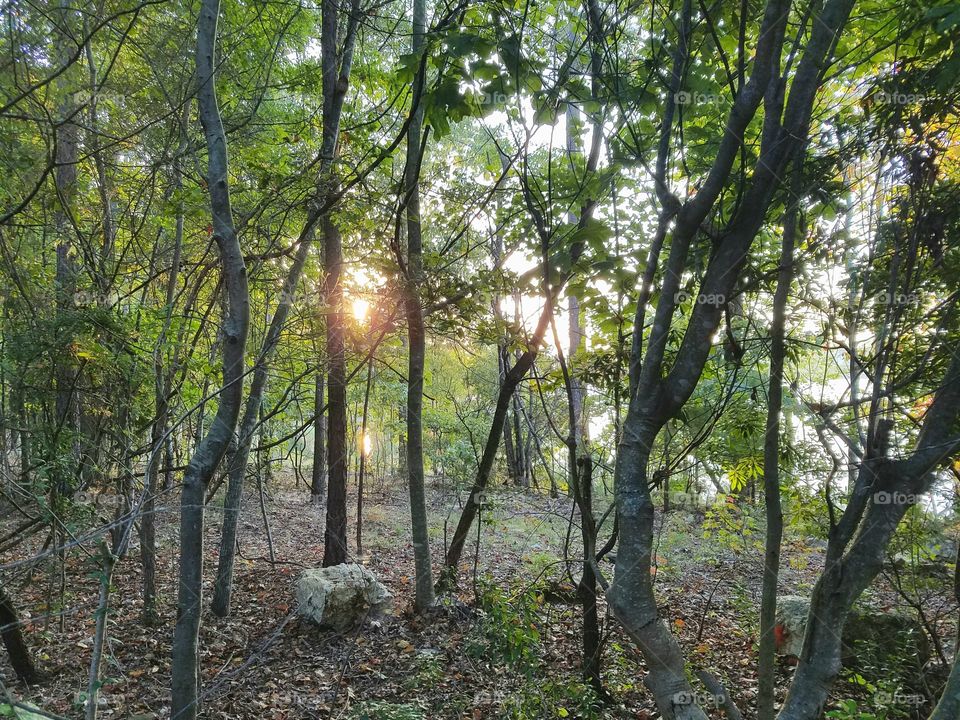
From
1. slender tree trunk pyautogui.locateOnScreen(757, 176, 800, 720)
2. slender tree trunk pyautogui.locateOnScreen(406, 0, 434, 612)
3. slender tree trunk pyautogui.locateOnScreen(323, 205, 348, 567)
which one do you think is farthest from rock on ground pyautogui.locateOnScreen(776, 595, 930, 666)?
slender tree trunk pyautogui.locateOnScreen(323, 205, 348, 567)

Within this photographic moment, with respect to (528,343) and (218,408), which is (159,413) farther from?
(528,343)

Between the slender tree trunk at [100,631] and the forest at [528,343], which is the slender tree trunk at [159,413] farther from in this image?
the slender tree trunk at [100,631]

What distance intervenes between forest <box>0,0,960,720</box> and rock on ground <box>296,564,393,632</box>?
0.04 m

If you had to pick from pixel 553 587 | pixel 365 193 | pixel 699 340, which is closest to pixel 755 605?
pixel 553 587

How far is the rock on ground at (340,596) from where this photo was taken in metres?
5.46

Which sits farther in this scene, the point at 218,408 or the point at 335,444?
the point at 335,444

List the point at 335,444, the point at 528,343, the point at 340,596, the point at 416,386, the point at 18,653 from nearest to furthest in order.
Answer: the point at 18,653 → the point at 528,343 → the point at 416,386 → the point at 340,596 → the point at 335,444

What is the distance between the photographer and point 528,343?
177 inches

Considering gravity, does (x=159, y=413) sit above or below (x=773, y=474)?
above

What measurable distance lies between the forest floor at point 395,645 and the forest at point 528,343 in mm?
44

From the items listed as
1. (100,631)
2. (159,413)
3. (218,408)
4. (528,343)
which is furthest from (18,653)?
(528,343)

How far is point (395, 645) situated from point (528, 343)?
10.3ft

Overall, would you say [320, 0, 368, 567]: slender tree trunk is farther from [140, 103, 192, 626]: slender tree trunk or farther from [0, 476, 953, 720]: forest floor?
[140, 103, 192, 626]: slender tree trunk

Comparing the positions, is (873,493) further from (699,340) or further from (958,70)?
(958,70)
